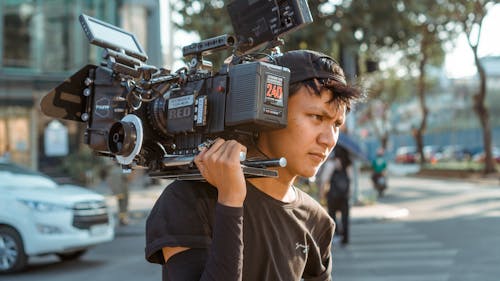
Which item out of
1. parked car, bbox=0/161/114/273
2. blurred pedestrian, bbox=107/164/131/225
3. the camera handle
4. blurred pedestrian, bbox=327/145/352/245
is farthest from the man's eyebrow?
blurred pedestrian, bbox=107/164/131/225

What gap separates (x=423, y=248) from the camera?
9.79 metres

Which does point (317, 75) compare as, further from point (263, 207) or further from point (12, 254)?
point (12, 254)

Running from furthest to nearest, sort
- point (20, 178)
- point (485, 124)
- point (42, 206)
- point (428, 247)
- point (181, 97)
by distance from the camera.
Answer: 1. point (485, 124)
2. point (428, 247)
3. point (20, 178)
4. point (42, 206)
5. point (181, 97)

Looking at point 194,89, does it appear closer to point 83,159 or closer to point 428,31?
point 83,159

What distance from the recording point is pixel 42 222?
816 centimetres

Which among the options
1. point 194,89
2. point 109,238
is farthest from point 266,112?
point 109,238

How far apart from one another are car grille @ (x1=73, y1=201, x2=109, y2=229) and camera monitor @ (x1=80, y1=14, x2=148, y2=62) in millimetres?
6398

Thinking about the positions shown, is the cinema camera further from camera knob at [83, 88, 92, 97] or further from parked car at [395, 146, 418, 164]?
parked car at [395, 146, 418, 164]

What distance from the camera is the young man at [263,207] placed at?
1.82 meters

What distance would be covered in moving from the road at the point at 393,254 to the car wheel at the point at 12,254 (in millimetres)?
156

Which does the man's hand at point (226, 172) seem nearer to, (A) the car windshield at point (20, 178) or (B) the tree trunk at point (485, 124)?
(A) the car windshield at point (20, 178)

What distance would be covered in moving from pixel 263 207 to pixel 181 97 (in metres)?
0.45

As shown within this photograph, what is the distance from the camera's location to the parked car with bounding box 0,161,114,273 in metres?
8.13

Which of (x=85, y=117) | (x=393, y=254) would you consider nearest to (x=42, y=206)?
(x=393, y=254)
